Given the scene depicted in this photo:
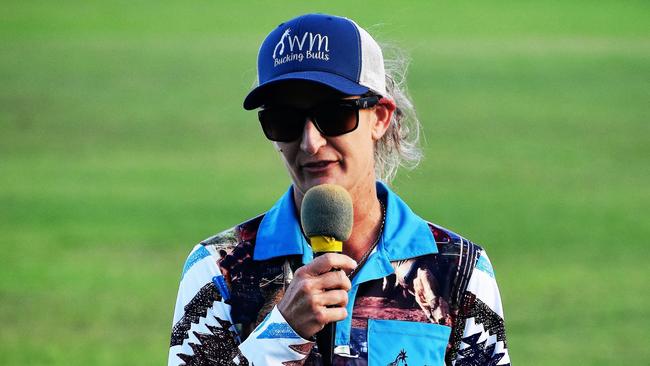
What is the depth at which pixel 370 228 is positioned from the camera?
4.09 meters

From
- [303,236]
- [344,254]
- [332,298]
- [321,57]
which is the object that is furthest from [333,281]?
[321,57]

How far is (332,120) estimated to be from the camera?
387 cm

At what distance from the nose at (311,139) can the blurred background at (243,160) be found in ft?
3.18

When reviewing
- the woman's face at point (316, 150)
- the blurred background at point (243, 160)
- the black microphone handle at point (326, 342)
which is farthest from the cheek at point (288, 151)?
the blurred background at point (243, 160)

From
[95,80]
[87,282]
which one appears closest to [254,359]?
[87,282]

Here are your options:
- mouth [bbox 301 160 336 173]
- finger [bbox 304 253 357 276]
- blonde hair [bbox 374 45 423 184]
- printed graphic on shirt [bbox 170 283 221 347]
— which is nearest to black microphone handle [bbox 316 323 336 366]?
finger [bbox 304 253 357 276]

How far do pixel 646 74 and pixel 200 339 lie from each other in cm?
3055

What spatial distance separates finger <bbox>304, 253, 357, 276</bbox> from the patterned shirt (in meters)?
0.44

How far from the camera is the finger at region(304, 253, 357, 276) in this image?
11.1 feet

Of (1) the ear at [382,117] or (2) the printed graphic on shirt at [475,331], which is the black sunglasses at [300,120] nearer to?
(1) the ear at [382,117]

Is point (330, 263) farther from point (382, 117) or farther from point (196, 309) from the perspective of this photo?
point (382, 117)

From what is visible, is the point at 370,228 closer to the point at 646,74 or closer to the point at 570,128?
the point at 570,128

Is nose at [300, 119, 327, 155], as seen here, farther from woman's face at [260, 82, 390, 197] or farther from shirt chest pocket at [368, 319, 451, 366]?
shirt chest pocket at [368, 319, 451, 366]

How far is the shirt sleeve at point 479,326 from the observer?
12.8 feet
